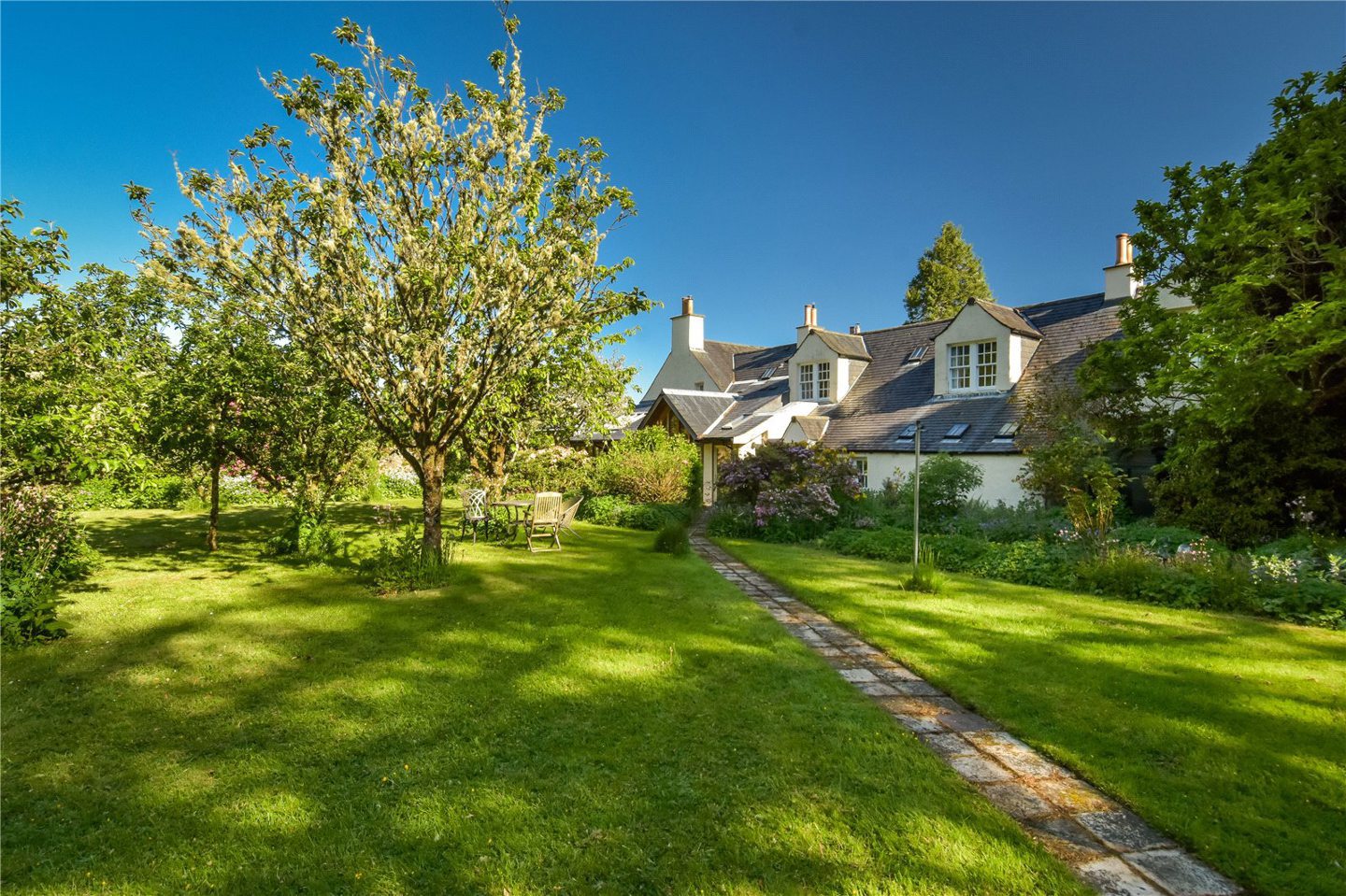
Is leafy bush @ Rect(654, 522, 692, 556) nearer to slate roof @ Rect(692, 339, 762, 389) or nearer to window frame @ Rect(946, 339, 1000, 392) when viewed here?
window frame @ Rect(946, 339, 1000, 392)

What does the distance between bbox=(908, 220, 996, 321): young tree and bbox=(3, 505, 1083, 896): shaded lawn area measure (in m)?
36.6

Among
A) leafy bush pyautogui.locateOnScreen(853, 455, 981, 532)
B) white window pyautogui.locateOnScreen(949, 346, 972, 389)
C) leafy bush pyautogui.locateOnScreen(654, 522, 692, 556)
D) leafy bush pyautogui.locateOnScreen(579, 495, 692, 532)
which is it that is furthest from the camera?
white window pyautogui.locateOnScreen(949, 346, 972, 389)

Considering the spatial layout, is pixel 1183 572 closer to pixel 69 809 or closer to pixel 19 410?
pixel 69 809

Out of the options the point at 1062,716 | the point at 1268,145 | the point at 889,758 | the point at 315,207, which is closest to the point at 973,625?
the point at 1062,716

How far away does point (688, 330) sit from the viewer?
106 feet

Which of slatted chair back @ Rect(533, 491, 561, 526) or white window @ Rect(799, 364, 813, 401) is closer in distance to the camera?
slatted chair back @ Rect(533, 491, 561, 526)

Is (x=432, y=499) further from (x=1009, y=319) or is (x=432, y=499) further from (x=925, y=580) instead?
(x=1009, y=319)

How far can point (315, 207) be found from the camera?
337 inches

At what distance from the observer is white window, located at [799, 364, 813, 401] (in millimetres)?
25219

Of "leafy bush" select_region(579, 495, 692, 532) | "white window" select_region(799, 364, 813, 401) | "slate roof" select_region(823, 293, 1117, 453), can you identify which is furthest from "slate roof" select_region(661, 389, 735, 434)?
"leafy bush" select_region(579, 495, 692, 532)

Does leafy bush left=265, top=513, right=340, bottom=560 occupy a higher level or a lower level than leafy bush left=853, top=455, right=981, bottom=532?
lower

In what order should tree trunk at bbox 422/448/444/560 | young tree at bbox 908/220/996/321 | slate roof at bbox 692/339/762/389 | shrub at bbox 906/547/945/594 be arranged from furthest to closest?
1. young tree at bbox 908/220/996/321
2. slate roof at bbox 692/339/762/389
3. shrub at bbox 906/547/945/594
4. tree trunk at bbox 422/448/444/560

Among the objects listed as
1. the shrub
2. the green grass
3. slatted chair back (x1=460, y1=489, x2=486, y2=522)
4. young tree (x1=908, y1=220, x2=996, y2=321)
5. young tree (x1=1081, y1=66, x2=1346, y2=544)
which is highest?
young tree (x1=908, y1=220, x2=996, y2=321)

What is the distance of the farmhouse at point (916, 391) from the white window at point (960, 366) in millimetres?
32
